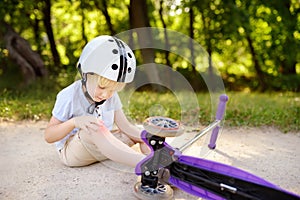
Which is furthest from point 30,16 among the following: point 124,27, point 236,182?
point 236,182

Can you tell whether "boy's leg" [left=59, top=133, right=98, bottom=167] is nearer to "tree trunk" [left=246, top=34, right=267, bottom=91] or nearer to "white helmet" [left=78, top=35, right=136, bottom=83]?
"white helmet" [left=78, top=35, right=136, bottom=83]

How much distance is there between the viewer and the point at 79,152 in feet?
9.11

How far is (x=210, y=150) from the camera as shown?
11.3 ft

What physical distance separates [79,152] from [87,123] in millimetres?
411

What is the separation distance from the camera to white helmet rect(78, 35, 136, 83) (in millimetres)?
2340

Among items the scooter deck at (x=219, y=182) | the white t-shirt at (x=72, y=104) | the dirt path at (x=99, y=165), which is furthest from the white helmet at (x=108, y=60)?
the dirt path at (x=99, y=165)

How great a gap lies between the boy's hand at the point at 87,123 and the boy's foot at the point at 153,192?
0.49m

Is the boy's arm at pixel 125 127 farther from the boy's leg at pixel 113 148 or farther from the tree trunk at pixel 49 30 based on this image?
the tree trunk at pixel 49 30

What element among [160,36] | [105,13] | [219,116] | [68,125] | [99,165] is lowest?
[99,165]

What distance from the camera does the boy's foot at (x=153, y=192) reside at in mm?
2402

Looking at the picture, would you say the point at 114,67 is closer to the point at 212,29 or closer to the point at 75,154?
the point at 75,154

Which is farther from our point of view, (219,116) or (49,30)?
(49,30)

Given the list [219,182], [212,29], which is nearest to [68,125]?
[219,182]

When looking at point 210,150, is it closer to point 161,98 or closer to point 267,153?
point 267,153
